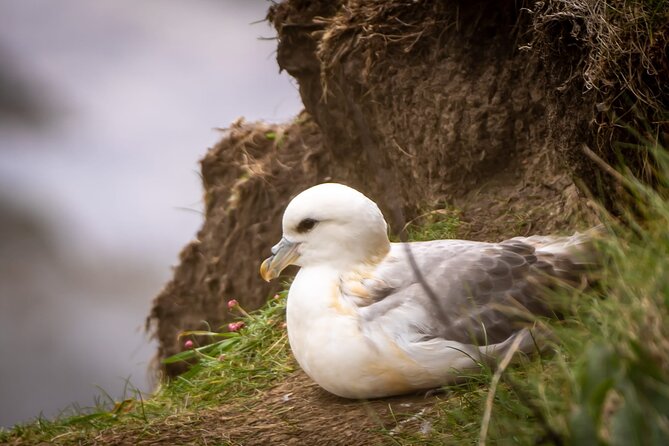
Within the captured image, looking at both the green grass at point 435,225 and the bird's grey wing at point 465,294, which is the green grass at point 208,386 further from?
the bird's grey wing at point 465,294

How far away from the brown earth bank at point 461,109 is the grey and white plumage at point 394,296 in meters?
0.59

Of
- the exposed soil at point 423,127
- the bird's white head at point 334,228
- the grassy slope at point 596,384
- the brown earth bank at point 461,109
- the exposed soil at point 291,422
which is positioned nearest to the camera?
the grassy slope at point 596,384

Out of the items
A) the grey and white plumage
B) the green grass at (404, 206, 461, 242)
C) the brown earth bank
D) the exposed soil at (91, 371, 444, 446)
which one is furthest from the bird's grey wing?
the green grass at (404, 206, 461, 242)

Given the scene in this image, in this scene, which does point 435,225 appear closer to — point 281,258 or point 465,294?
point 281,258

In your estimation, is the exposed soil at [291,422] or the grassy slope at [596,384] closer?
the grassy slope at [596,384]

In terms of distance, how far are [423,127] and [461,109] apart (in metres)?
0.27

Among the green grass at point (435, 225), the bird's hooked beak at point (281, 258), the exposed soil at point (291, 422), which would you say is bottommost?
the exposed soil at point (291, 422)

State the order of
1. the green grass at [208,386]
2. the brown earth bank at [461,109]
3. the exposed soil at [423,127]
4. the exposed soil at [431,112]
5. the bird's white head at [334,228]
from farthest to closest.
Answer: the exposed soil at [431,112] → the green grass at [208,386] → the exposed soil at [423,127] → the brown earth bank at [461,109] → the bird's white head at [334,228]

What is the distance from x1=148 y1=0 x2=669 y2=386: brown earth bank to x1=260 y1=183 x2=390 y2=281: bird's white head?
0.94 meters

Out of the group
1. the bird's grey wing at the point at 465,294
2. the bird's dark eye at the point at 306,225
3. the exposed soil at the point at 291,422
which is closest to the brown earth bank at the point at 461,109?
the bird's grey wing at the point at 465,294

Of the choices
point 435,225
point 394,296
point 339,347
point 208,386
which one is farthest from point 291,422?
point 435,225

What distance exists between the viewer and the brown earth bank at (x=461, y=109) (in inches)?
143

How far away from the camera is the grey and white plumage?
3.24 m

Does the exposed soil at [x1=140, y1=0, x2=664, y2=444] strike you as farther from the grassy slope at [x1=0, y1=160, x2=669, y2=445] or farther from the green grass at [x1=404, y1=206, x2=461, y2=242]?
the grassy slope at [x1=0, y1=160, x2=669, y2=445]
